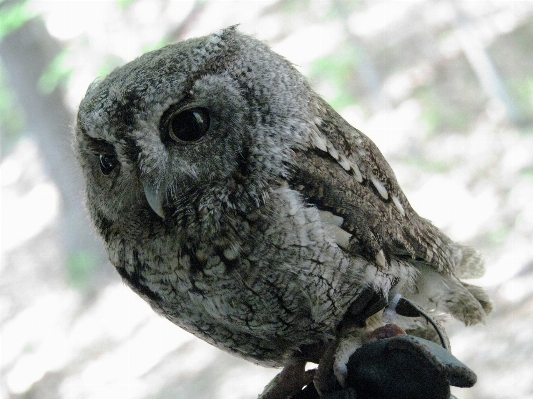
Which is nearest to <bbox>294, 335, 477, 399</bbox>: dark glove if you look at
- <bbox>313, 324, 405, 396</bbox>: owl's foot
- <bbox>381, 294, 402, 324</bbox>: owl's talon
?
<bbox>313, 324, 405, 396</bbox>: owl's foot

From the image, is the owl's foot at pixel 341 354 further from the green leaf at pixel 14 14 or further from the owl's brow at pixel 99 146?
the green leaf at pixel 14 14

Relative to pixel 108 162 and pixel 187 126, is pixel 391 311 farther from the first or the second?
pixel 108 162

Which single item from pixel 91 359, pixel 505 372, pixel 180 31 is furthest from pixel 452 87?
pixel 91 359

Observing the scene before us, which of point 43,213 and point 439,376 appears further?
point 43,213

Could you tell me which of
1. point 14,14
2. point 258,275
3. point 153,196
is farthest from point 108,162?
point 14,14

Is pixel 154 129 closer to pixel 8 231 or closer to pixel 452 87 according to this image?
pixel 452 87
